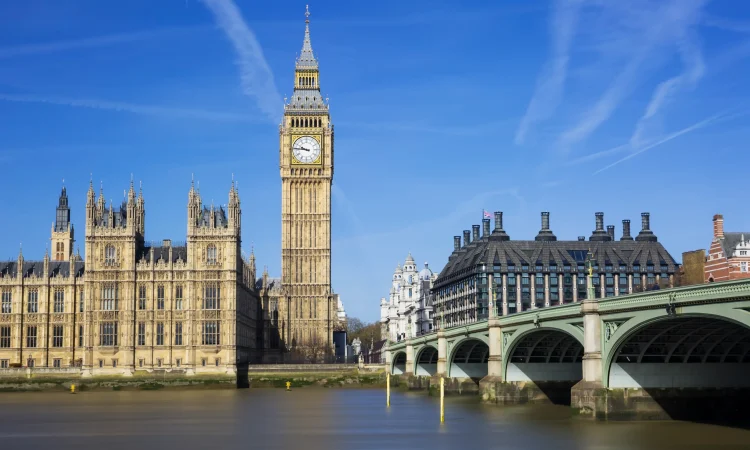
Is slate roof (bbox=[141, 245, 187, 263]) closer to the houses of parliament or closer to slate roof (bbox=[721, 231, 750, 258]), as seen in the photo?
the houses of parliament

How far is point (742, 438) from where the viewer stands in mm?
48062

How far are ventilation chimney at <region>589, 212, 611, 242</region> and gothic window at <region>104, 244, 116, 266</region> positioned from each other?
7094 cm

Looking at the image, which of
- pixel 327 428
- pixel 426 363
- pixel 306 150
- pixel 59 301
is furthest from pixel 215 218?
pixel 327 428

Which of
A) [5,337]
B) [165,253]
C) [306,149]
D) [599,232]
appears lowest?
[5,337]

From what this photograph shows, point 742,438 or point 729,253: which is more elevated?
point 729,253

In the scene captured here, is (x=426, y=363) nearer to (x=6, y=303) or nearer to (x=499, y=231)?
(x=499, y=231)

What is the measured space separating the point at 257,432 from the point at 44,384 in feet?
215

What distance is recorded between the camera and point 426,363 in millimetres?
121688

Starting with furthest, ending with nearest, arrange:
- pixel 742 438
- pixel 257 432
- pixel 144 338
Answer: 1. pixel 144 338
2. pixel 257 432
3. pixel 742 438

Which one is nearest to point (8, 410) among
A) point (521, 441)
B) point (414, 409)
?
point (414, 409)

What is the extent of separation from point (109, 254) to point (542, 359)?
192 feet

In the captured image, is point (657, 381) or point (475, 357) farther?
point (475, 357)

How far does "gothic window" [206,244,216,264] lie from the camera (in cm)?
11912

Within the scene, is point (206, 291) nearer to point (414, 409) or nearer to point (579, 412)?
point (414, 409)
